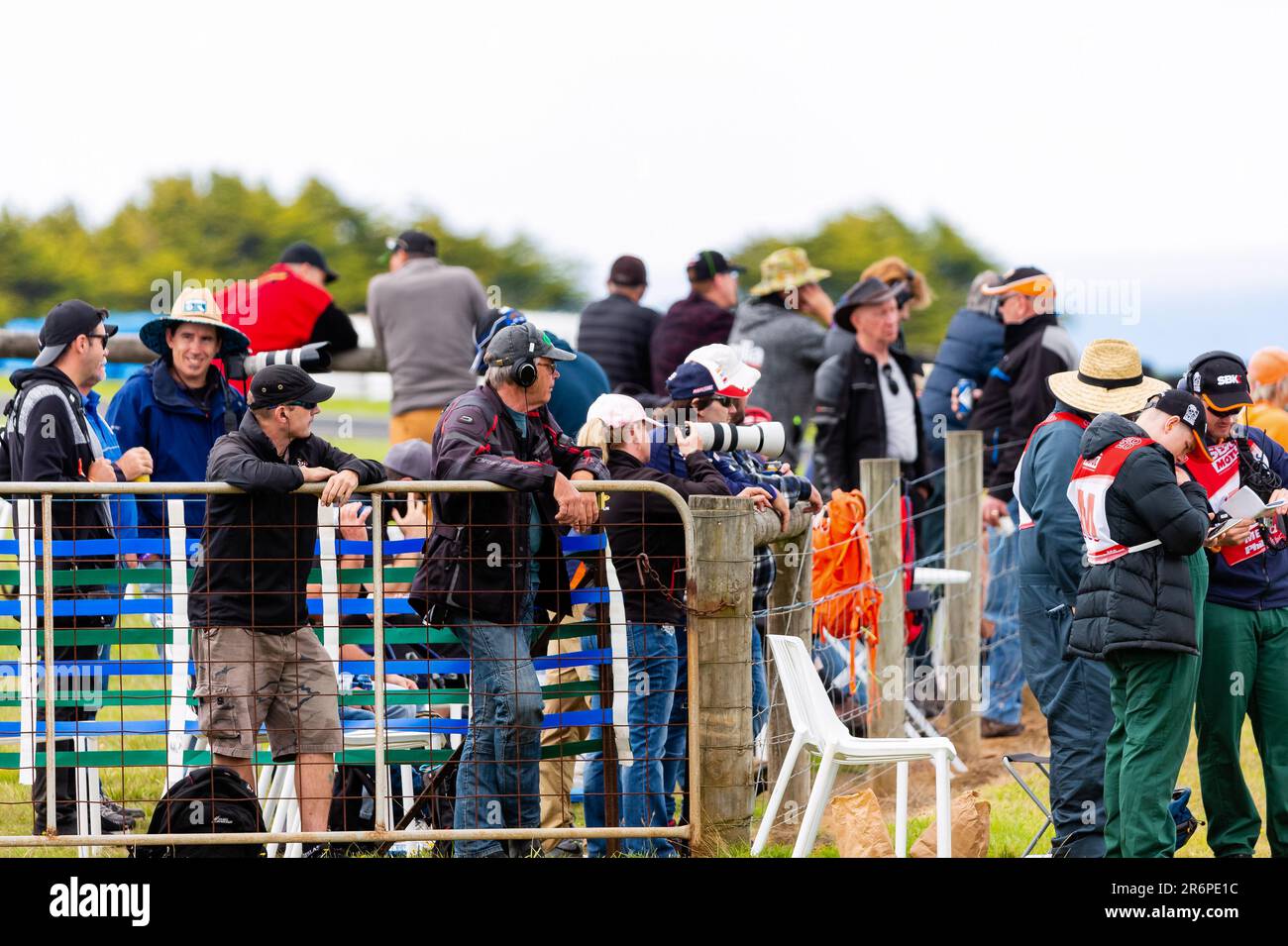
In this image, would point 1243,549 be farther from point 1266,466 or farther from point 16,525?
point 16,525

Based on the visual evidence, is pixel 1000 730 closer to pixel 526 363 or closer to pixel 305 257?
pixel 526 363

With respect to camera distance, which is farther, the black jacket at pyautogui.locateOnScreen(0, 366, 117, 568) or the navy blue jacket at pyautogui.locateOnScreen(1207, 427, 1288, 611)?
the black jacket at pyautogui.locateOnScreen(0, 366, 117, 568)

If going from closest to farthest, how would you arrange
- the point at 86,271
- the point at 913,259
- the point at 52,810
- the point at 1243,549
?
1. the point at 52,810
2. the point at 1243,549
3. the point at 86,271
4. the point at 913,259

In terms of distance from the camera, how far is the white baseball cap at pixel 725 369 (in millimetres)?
7141

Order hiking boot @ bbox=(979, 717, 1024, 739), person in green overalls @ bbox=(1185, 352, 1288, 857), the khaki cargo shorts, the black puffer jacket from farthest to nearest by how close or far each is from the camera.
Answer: hiking boot @ bbox=(979, 717, 1024, 739) < person in green overalls @ bbox=(1185, 352, 1288, 857) < the khaki cargo shorts < the black puffer jacket

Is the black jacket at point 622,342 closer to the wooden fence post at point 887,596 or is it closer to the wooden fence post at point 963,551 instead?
the wooden fence post at point 963,551

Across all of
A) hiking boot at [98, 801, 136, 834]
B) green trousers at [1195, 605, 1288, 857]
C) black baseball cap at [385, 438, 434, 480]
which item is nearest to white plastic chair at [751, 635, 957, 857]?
green trousers at [1195, 605, 1288, 857]

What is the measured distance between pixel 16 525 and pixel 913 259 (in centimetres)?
8836

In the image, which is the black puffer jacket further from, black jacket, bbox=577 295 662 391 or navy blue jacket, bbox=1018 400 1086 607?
black jacket, bbox=577 295 662 391

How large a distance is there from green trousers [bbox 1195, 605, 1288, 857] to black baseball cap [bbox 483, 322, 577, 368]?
2.72m

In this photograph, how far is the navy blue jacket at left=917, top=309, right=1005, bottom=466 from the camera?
34.3ft
